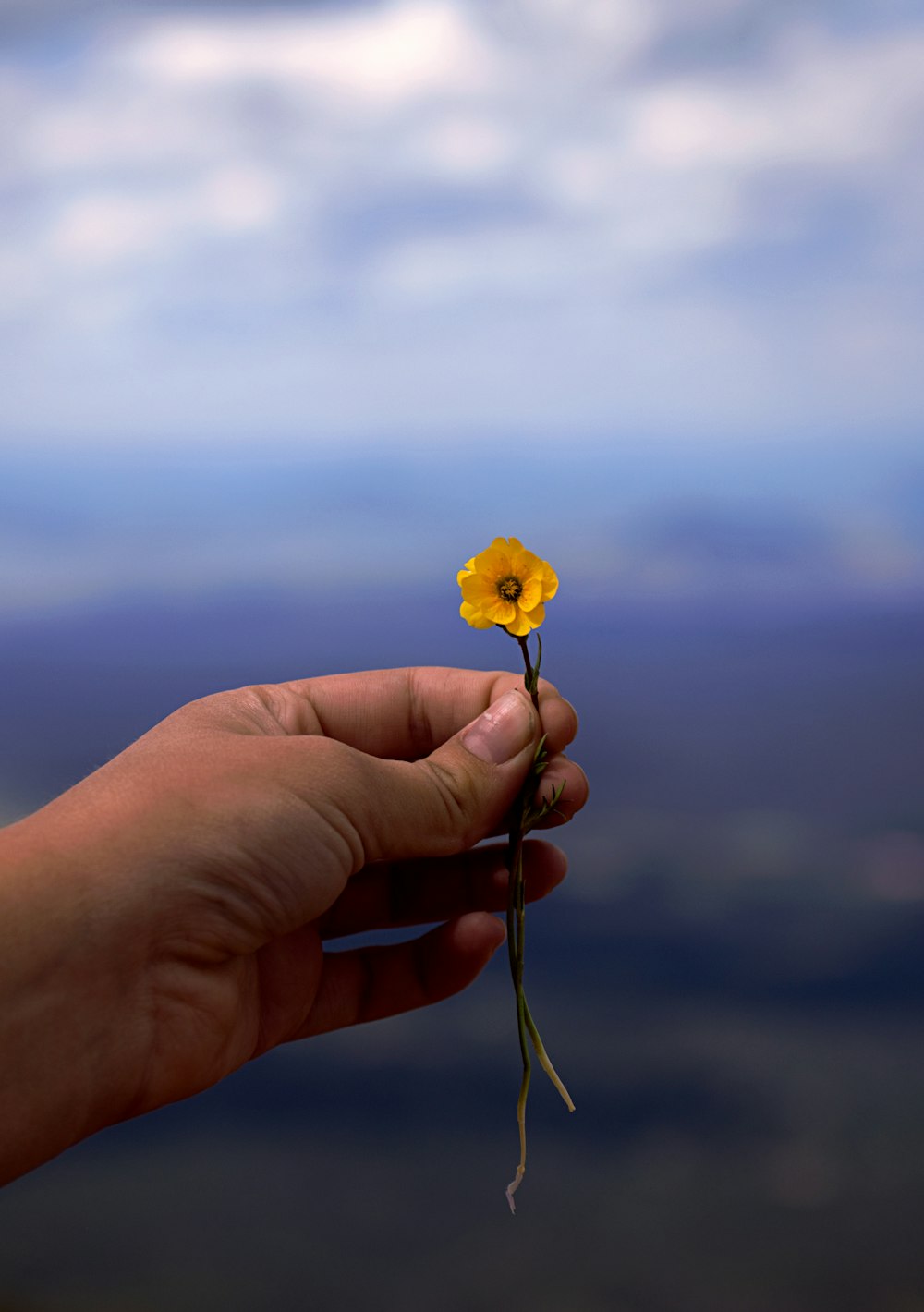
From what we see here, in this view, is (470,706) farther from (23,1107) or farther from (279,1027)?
(23,1107)

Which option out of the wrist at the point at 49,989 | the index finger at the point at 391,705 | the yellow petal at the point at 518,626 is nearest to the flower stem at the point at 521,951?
the yellow petal at the point at 518,626

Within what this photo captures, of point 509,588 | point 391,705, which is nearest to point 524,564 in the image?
point 509,588

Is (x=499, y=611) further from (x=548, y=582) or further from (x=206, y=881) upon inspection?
(x=206, y=881)

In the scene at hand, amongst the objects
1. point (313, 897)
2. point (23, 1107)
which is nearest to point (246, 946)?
point (313, 897)

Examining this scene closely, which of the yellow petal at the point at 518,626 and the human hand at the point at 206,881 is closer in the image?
the human hand at the point at 206,881

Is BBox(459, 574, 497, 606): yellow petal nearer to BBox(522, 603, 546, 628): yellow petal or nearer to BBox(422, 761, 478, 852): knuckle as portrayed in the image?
BBox(522, 603, 546, 628): yellow petal

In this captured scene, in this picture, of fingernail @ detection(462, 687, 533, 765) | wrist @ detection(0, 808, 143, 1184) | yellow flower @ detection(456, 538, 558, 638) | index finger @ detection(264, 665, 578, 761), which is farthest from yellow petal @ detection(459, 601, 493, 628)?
wrist @ detection(0, 808, 143, 1184)

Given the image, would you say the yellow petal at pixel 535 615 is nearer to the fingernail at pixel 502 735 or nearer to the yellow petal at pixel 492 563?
the yellow petal at pixel 492 563
